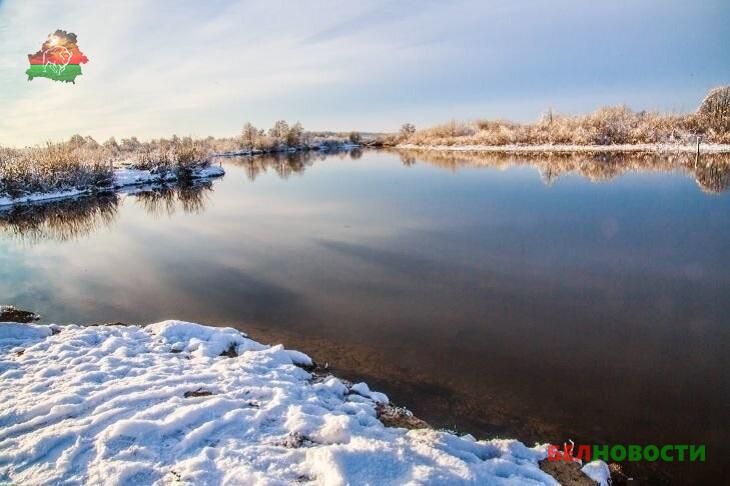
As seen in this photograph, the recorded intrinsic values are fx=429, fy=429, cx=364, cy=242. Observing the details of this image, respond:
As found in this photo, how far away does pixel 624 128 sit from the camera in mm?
43906

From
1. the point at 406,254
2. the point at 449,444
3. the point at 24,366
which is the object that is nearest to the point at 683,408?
the point at 449,444

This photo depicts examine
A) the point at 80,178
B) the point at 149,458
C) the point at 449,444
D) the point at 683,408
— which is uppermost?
the point at 80,178

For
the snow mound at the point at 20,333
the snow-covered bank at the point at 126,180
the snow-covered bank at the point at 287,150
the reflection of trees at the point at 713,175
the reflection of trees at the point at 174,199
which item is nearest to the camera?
the snow mound at the point at 20,333

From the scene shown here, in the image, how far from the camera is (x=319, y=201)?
59.1ft

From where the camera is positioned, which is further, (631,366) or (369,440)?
(631,366)

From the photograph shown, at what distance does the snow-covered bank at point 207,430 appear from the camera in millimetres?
2814

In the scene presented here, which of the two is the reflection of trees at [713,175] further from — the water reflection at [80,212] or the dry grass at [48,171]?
the dry grass at [48,171]

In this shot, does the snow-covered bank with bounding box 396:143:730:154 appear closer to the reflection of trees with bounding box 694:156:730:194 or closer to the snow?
the reflection of trees with bounding box 694:156:730:194

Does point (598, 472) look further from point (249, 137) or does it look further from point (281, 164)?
point (249, 137)

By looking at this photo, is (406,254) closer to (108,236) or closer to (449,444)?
(449,444)

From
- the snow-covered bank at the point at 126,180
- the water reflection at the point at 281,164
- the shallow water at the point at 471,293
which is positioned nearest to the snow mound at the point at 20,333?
the shallow water at the point at 471,293

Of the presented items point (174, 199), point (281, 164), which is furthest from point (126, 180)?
point (281, 164)

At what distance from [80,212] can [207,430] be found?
18.8m

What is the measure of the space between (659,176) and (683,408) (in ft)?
65.8
